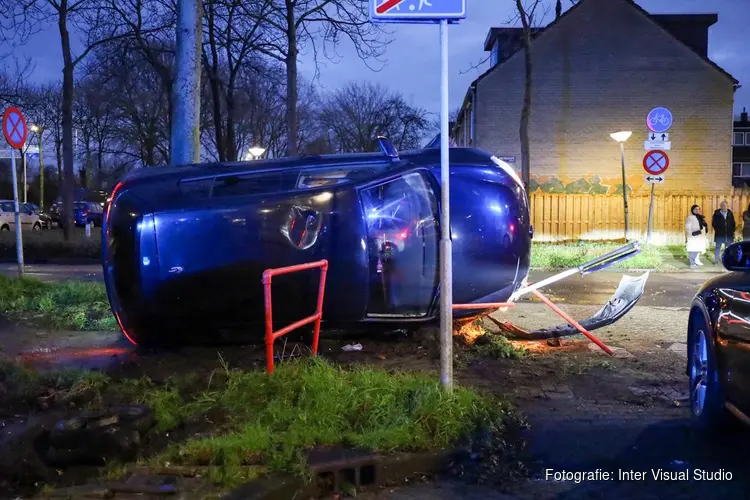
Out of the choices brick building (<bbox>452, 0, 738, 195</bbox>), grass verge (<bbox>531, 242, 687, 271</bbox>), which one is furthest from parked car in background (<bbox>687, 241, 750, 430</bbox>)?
brick building (<bbox>452, 0, 738, 195</bbox>)

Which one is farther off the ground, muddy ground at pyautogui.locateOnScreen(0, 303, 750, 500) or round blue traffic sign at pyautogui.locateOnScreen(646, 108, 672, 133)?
round blue traffic sign at pyautogui.locateOnScreen(646, 108, 672, 133)

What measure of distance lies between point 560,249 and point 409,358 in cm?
1301

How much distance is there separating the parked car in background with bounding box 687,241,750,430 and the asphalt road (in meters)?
6.32

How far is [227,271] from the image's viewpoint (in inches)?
248

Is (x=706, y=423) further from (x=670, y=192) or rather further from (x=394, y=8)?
(x=670, y=192)

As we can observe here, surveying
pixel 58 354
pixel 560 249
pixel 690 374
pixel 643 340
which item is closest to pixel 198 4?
pixel 58 354

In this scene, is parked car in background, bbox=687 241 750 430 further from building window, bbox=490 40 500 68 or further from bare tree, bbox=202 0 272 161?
building window, bbox=490 40 500 68

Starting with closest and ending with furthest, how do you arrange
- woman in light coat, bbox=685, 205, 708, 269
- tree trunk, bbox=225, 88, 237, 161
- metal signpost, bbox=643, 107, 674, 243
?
1. metal signpost, bbox=643, 107, 674, 243
2. woman in light coat, bbox=685, 205, 708, 269
3. tree trunk, bbox=225, 88, 237, 161

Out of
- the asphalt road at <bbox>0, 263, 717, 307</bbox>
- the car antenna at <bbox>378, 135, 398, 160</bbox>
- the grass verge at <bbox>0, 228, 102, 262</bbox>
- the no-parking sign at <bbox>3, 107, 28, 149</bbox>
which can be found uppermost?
the no-parking sign at <bbox>3, 107, 28, 149</bbox>

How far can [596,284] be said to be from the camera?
1380 centimetres

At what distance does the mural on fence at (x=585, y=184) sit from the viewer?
26.6 m

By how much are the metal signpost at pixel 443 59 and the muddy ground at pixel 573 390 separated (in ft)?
3.00

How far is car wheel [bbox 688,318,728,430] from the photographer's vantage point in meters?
4.57

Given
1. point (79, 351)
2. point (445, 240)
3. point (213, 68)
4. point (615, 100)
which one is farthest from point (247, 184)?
point (615, 100)
